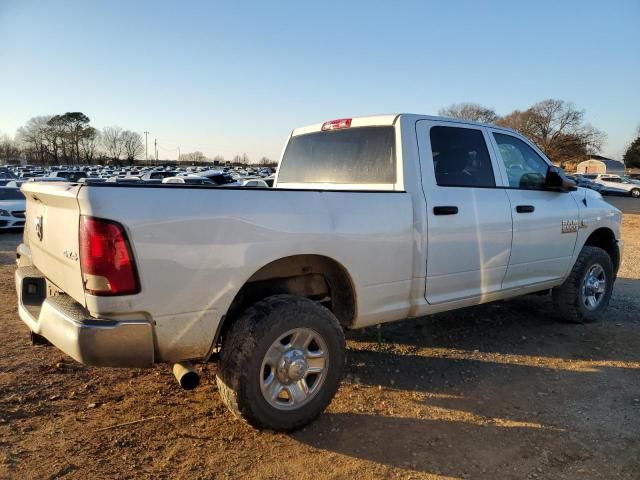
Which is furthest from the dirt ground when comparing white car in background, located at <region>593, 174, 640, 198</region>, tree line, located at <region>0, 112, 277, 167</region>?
tree line, located at <region>0, 112, 277, 167</region>

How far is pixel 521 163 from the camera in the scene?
4766mm

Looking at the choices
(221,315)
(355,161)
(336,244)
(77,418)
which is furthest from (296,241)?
(77,418)

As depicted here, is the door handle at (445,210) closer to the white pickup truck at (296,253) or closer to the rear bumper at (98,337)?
the white pickup truck at (296,253)

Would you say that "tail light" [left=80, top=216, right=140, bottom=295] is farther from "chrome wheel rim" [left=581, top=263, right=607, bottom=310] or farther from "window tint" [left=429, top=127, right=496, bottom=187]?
"chrome wheel rim" [left=581, top=263, right=607, bottom=310]

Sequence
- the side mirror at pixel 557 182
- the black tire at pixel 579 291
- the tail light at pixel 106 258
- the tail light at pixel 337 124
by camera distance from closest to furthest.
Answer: the tail light at pixel 106 258 → the tail light at pixel 337 124 → the side mirror at pixel 557 182 → the black tire at pixel 579 291

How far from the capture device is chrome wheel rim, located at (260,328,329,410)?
119 inches

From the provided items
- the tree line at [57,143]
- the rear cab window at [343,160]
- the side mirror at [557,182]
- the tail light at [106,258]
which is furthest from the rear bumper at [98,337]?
the tree line at [57,143]

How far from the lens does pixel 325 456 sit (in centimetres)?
294

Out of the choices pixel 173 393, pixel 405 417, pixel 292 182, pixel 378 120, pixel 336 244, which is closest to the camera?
pixel 336 244

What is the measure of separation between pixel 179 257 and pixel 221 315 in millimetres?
425

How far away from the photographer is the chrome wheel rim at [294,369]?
3.03 m

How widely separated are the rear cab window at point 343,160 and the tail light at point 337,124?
0.03 m

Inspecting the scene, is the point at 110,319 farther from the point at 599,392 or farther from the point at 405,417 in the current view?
the point at 599,392

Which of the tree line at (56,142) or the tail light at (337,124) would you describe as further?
the tree line at (56,142)
